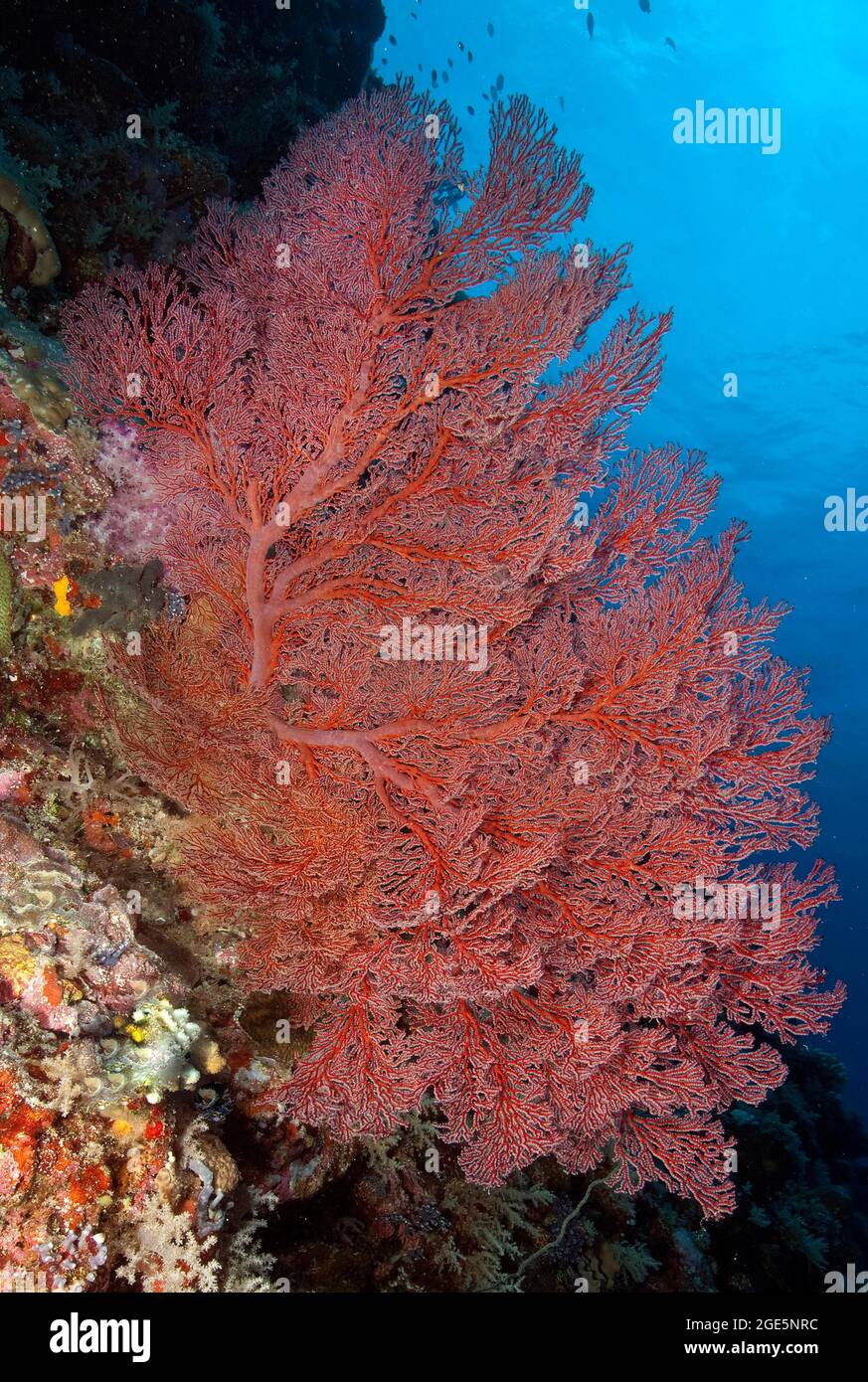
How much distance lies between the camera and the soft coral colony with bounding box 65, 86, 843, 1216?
3.85 meters

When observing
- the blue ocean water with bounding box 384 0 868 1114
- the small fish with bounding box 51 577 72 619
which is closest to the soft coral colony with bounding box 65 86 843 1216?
the small fish with bounding box 51 577 72 619

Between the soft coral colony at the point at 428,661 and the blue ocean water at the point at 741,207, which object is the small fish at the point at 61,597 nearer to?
the soft coral colony at the point at 428,661

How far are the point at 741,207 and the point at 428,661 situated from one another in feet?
128

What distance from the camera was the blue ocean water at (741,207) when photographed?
27266 mm

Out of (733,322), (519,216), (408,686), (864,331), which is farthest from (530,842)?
(733,322)

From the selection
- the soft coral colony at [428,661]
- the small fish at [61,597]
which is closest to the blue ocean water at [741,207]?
the soft coral colony at [428,661]

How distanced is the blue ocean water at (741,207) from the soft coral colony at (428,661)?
26.6 metres

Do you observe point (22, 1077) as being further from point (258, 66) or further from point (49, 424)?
point (258, 66)

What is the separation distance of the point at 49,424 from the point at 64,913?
289 cm

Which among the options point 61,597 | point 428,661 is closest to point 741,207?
point 428,661

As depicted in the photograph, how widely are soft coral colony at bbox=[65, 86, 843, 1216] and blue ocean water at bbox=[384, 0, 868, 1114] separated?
2655 cm

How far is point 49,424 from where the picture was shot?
13.3 feet

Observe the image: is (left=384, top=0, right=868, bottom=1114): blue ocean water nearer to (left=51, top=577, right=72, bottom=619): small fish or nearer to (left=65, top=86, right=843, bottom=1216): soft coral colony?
(left=65, top=86, right=843, bottom=1216): soft coral colony

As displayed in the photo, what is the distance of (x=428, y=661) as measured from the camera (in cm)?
409
